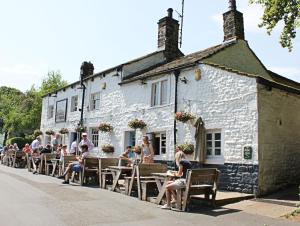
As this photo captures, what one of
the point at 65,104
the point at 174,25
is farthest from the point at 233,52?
the point at 65,104

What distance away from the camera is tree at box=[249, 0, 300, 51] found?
11.6 meters

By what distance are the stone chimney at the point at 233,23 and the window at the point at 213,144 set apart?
18.5 ft

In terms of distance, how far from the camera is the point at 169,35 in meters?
18.8

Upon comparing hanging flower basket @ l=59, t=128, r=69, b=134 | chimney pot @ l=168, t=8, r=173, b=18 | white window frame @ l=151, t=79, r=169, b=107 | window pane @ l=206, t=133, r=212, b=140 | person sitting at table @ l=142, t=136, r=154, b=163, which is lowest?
person sitting at table @ l=142, t=136, r=154, b=163

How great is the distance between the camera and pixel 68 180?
41.7 ft

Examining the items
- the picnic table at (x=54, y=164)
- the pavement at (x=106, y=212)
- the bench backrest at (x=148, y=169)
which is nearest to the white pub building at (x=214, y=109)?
the pavement at (x=106, y=212)

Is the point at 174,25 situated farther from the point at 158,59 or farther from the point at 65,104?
the point at 65,104

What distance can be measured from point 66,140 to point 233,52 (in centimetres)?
1304

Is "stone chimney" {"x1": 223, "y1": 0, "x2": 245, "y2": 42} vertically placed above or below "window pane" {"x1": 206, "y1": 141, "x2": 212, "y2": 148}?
above

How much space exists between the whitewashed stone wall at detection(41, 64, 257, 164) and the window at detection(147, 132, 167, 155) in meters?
0.32

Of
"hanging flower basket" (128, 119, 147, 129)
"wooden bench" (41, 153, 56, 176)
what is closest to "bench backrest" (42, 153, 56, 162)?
"wooden bench" (41, 153, 56, 176)

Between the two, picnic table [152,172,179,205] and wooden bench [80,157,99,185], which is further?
wooden bench [80,157,99,185]

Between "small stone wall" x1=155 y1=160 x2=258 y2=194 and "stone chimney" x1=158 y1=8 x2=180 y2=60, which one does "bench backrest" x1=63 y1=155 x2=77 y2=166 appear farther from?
"stone chimney" x1=158 y1=8 x2=180 y2=60

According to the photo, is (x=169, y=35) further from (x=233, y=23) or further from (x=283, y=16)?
(x=283, y=16)
